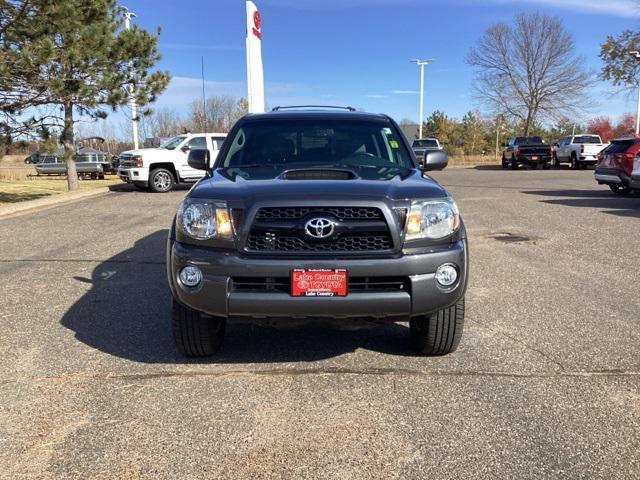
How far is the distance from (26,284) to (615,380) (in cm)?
566

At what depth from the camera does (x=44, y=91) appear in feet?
43.9

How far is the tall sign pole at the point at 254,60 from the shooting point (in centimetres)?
2122

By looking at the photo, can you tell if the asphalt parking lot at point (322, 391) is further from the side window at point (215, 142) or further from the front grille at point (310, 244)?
the side window at point (215, 142)

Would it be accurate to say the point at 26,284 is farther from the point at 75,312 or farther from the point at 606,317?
the point at 606,317

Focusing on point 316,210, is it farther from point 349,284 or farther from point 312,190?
point 349,284

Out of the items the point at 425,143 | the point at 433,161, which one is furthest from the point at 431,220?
the point at 425,143

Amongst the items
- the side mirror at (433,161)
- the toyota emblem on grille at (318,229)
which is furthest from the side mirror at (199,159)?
the toyota emblem on grille at (318,229)

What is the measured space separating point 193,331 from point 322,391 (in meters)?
0.96

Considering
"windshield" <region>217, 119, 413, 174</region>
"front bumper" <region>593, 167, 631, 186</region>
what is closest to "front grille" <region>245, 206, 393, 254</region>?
"windshield" <region>217, 119, 413, 174</region>

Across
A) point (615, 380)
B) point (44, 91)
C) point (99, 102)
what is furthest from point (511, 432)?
point (99, 102)

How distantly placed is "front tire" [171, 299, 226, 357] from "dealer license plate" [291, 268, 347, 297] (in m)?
0.74

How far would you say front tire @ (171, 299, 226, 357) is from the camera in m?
3.71

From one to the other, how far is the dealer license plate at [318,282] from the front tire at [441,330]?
791mm

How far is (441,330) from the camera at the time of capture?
148 inches
